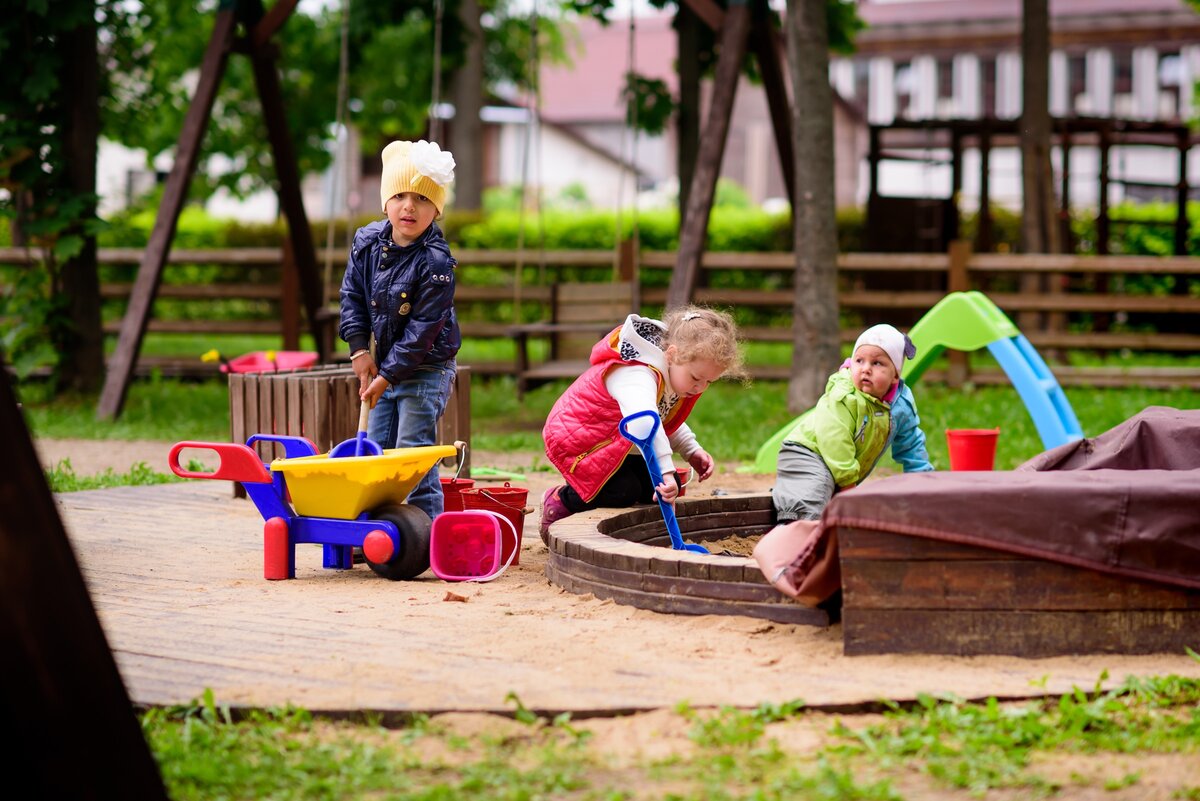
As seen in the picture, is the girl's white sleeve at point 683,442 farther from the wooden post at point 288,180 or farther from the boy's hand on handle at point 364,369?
the wooden post at point 288,180

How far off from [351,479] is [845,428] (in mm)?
1845

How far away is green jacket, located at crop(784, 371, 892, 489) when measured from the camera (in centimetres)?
535

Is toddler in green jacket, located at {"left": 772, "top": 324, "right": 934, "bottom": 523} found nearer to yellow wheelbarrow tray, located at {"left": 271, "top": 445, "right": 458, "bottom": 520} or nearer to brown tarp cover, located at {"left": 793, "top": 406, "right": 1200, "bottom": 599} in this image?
yellow wheelbarrow tray, located at {"left": 271, "top": 445, "right": 458, "bottom": 520}

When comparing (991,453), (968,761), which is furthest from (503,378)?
(968,761)

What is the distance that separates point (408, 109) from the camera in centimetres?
2184

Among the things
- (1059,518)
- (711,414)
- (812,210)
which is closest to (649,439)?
(1059,518)

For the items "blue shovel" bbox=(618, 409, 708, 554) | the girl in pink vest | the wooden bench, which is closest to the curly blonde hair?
the girl in pink vest

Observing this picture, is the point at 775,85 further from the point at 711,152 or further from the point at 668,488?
the point at 668,488

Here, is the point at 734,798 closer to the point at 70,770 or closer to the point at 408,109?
the point at 70,770

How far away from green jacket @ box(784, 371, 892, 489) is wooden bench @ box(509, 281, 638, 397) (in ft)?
20.0

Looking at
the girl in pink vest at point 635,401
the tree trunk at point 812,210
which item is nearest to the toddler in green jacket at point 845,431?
the girl in pink vest at point 635,401

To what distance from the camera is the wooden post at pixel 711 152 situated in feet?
33.0

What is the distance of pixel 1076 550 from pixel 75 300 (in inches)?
399

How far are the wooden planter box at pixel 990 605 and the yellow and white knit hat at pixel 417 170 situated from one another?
240 centimetres
